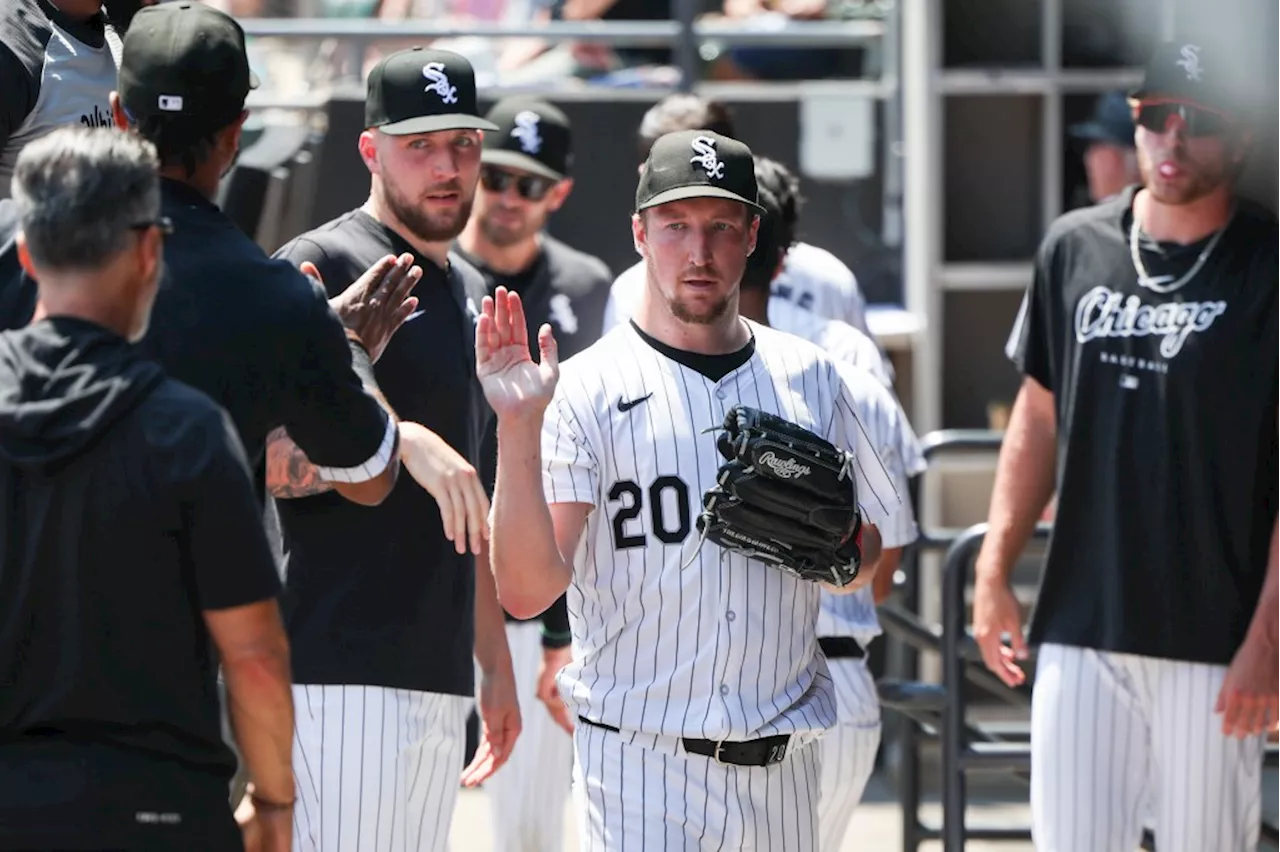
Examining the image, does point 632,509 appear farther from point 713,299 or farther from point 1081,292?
point 1081,292

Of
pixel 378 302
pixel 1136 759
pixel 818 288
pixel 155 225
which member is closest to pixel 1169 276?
pixel 1136 759

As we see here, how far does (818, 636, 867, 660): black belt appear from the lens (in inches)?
208

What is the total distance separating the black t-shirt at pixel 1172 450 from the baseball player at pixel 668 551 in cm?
103

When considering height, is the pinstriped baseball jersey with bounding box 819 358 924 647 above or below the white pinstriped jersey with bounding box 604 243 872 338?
below

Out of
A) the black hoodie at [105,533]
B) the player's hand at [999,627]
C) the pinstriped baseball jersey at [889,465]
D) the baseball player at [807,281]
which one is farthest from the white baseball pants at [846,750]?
the black hoodie at [105,533]

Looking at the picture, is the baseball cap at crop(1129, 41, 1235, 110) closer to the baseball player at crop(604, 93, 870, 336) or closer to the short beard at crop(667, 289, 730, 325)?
the baseball player at crop(604, 93, 870, 336)

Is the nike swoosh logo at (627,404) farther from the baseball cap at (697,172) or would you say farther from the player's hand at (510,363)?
the baseball cap at (697,172)

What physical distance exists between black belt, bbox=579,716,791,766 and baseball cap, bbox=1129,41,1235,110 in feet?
6.22

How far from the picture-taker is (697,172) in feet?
12.6

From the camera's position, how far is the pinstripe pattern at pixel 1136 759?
4.55 metres

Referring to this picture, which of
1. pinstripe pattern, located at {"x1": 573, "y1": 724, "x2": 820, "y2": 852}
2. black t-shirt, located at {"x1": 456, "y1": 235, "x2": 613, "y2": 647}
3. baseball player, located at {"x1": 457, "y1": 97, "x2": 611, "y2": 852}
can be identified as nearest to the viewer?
pinstripe pattern, located at {"x1": 573, "y1": 724, "x2": 820, "y2": 852}

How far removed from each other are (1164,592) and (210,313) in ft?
8.07

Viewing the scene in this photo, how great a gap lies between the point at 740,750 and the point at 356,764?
79cm

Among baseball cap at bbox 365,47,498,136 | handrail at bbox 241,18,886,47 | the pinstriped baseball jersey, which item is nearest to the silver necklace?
the pinstriped baseball jersey
